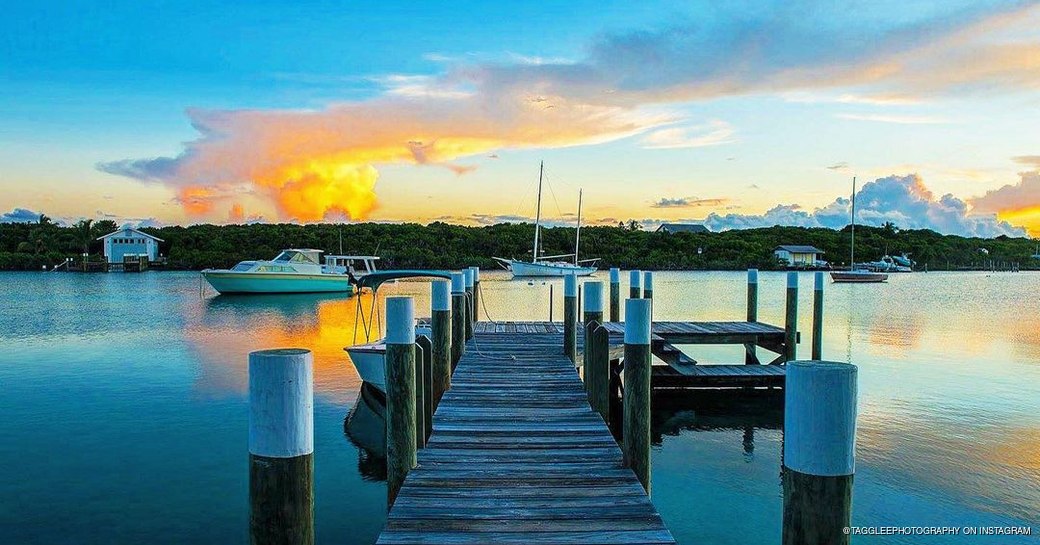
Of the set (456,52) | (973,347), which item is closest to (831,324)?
(973,347)

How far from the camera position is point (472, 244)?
97.4 m

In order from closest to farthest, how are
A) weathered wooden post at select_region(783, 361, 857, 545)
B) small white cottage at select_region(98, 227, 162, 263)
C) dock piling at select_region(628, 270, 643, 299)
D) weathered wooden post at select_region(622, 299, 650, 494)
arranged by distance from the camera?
1. weathered wooden post at select_region(783, 361, 857, 545)
2. weathered wooden post at select_region(622, 299, 650, 494)
3. dock piling at select_region(628, 270, 643, 299)
4. small white cottage at select_region(98, 227, 162, 263)

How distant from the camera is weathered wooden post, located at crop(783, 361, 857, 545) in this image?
8.96ft

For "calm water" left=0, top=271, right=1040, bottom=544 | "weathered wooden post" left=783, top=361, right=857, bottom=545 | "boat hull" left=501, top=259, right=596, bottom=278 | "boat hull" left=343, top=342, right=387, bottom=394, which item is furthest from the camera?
"boat hull" left=501, top=259, right=596, bottom=278

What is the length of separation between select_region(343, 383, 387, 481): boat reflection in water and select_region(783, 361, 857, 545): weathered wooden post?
8.06m

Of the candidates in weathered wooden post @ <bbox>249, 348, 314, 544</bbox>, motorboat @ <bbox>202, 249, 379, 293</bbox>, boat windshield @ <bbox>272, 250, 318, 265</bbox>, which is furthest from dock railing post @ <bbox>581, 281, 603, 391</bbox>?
boat windshield @ <bbox>272, 250, 318, 265</bbox>

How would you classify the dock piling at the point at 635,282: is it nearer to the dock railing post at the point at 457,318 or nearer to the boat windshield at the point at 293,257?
the dock railing post at the point at 457,318

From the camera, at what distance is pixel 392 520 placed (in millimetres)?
4805

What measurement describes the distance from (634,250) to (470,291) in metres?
88.0

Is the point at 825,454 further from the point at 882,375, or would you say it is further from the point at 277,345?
the point at 277,345

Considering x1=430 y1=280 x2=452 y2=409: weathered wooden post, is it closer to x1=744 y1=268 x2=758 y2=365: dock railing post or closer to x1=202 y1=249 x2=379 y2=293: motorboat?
x1=744 y1=268 x2=758 y2=365: dock railing post

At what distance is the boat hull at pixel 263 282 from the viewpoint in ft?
148

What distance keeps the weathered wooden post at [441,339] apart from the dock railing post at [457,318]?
1.84 metres

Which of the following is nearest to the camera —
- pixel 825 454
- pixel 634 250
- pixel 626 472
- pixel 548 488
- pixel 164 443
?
pixel 825 454
